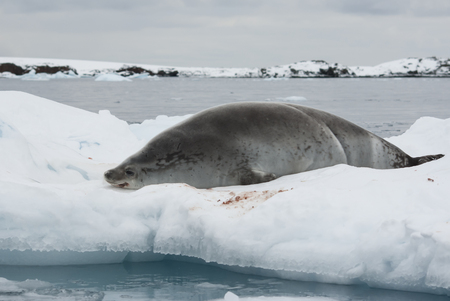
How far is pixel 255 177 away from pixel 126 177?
0.95m

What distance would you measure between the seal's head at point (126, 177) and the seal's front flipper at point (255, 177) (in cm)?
77

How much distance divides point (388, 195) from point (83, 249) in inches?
61.3

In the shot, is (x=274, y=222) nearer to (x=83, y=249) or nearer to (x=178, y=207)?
(x=178, y=207)

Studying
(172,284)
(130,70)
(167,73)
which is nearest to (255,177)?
(172,284)

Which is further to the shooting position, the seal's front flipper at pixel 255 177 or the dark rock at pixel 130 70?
the dark rock at pixel 130 70

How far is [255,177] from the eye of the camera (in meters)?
3.69

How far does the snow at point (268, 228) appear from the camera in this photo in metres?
2.11

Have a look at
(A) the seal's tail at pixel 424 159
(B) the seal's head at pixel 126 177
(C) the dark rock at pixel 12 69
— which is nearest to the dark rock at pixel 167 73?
(C) the dark rock at pixel 12 69

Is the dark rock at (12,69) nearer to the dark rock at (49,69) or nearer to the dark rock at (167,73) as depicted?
the dark rock at (49,69)

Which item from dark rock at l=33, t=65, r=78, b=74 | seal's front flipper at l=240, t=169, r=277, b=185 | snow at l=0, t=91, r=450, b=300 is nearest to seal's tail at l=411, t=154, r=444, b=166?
snow at l=0, t=91, r=450, b=300

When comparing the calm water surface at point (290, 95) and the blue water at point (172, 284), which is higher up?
the calm water surface at point (290, 95)

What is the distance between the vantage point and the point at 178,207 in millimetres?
2693

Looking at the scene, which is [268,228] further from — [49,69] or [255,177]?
[49,69]

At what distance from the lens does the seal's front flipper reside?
3.69m
